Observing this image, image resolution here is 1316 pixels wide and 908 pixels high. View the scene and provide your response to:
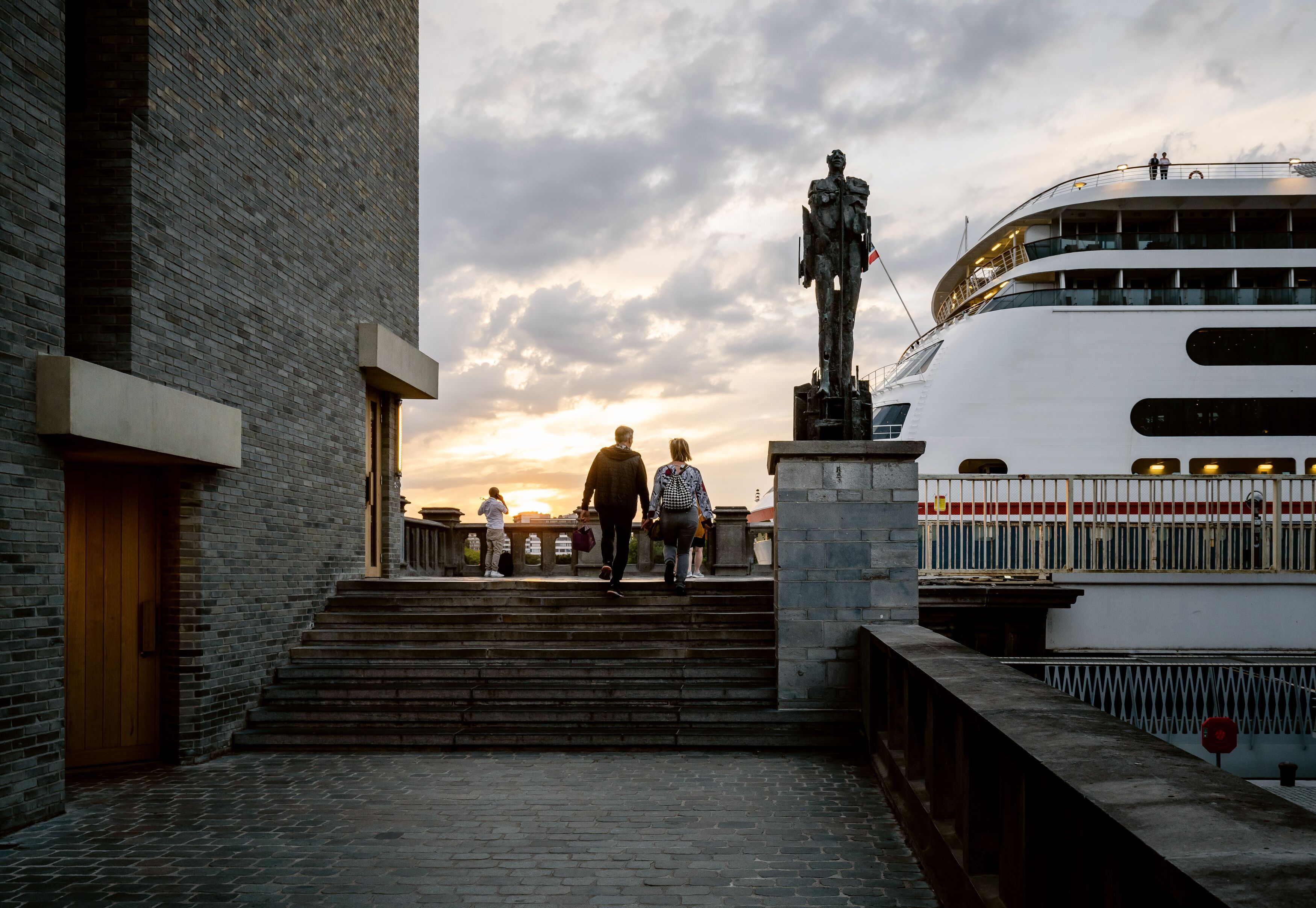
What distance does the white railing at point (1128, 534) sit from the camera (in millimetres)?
12234

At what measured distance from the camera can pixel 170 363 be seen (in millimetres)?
7668

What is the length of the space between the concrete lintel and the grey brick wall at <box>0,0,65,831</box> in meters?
5.31

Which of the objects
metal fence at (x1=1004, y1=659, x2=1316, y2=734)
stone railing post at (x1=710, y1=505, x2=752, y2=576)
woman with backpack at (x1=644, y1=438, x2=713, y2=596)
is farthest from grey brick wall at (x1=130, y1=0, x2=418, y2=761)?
metal fence at (x1=1004, y1=659, x2=1316, y2=734)

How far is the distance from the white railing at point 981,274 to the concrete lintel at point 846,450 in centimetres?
1691

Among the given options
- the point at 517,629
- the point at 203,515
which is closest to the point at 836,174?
the point at 517,629

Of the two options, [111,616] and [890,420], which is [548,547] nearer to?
[890,420]

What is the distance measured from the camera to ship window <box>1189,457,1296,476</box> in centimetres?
2012

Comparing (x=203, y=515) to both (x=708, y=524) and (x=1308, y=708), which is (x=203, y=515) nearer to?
(x=708, y=524)

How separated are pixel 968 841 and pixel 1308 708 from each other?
10237 mm

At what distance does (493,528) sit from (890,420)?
10196mm

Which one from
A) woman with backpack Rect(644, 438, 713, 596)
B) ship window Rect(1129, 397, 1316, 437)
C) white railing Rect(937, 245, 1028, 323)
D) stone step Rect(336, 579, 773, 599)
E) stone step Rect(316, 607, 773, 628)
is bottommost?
stone step Rect(316, 607, 773, 628)

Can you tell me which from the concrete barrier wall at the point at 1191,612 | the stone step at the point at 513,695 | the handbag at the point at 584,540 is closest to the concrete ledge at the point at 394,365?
the handbag at the point at 584,540

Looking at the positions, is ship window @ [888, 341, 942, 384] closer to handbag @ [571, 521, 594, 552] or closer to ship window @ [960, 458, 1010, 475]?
ship window @ [960, 458, 1010, 475]

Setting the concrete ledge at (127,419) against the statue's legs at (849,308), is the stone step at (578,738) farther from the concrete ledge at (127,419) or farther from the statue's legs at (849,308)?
the statue's legs at (849,308)
